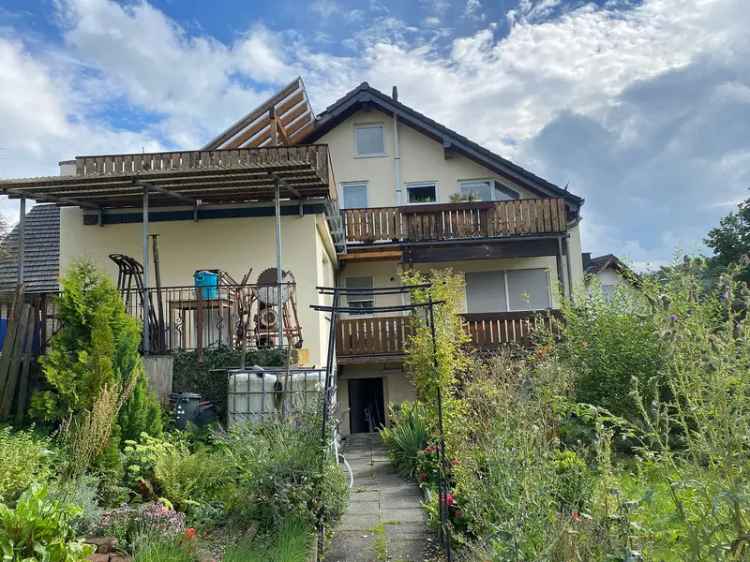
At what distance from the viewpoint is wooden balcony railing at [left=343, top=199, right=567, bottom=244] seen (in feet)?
53.9

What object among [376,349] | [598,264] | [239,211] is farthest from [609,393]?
[598,264]

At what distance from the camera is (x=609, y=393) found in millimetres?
8109

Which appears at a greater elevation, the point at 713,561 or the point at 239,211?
the point at 239,211

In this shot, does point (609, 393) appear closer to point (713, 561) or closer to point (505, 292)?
point (713, 561)

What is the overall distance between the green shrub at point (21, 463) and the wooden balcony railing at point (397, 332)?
867 centimetres

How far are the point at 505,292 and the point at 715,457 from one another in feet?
50.2

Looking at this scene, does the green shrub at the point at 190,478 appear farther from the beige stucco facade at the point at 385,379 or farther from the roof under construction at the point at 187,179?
the beige stucco facade at the point at 385,379

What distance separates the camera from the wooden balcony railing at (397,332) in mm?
14234

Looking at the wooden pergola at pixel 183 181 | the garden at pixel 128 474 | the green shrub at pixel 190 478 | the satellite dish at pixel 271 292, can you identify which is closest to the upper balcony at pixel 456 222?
the wooden pergola at pixel 183 181

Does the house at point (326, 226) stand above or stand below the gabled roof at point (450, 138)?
below

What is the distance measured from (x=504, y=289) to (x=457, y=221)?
2884 millimetres

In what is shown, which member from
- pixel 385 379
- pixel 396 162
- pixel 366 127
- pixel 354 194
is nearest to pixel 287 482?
pixel 385 379

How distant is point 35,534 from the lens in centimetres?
376

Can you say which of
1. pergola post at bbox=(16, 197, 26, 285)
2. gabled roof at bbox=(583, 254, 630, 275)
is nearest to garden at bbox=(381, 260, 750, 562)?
pergola post at bbox=(16, 197, 26, 285)
